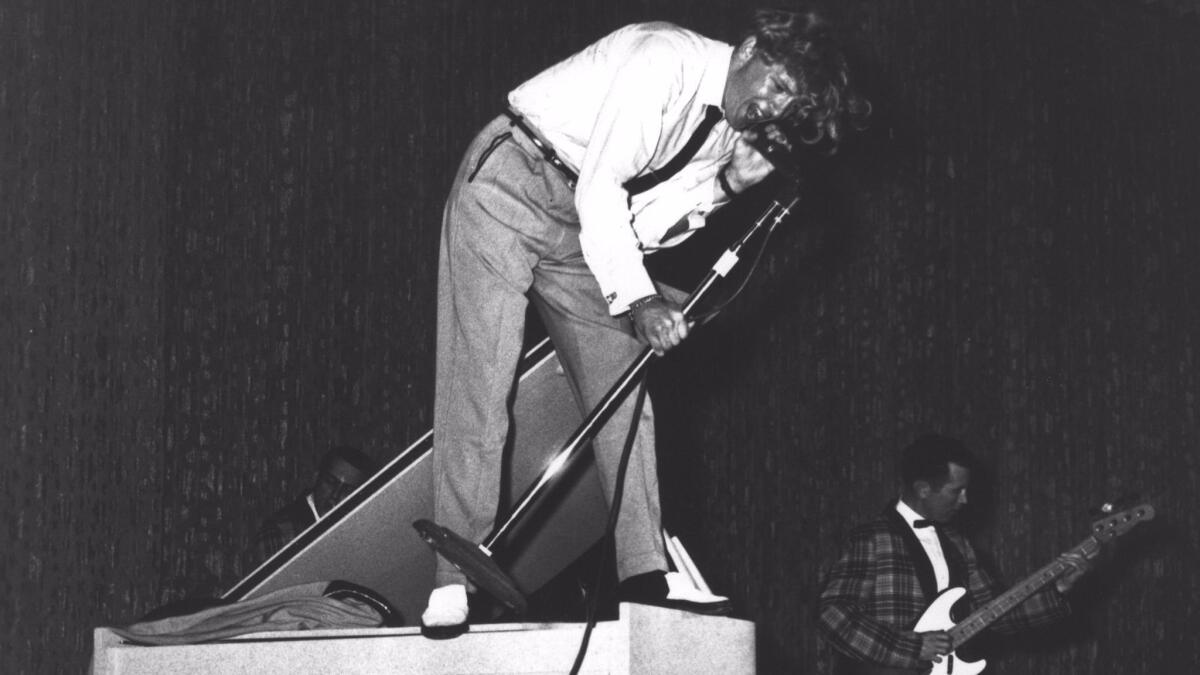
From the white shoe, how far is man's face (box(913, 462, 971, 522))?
204 cm

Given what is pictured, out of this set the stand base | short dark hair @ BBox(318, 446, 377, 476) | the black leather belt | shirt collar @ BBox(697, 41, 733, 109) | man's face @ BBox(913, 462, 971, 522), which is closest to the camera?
the stand base

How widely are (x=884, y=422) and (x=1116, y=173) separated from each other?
1313 millimetres

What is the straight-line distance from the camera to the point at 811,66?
5.95 ft

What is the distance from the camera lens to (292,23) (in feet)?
12.7

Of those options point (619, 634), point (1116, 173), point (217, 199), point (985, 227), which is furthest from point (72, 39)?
point (1116, 173)

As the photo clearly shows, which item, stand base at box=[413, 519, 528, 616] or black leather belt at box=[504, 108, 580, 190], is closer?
stand base at box=[413, 519, 528, 616]

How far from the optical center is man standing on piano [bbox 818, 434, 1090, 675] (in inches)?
133

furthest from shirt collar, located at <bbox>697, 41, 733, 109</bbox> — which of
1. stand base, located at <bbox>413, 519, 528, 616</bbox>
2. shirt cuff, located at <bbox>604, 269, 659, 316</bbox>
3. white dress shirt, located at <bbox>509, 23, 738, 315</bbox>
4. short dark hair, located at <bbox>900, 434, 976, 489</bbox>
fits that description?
short dark hair, located at <bbox>900, 434, 976, 489</bbox>

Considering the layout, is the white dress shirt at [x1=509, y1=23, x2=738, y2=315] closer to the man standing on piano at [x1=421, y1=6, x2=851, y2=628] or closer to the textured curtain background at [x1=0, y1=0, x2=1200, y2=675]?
the man standing on piano at [x1=421, y1=6, x2=851, y2=628]

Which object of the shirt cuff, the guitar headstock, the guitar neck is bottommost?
the guitar neck

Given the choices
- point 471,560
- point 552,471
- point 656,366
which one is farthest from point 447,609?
point 656,366

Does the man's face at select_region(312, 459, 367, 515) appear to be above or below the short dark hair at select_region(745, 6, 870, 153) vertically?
above

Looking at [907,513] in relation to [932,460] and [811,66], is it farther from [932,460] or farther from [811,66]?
[811,66]

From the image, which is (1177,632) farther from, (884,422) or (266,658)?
(266,658)
